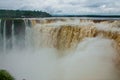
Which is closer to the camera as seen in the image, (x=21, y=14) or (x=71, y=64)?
(x=71, y=64)

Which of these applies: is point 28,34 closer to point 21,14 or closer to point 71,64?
point 21,14

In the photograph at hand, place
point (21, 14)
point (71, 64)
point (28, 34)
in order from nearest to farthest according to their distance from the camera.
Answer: point (71, 64)
point (28, 34)
point (21, 14)

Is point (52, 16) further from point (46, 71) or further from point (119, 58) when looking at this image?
point (119, 58)

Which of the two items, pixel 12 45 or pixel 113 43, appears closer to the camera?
pixel 113 43

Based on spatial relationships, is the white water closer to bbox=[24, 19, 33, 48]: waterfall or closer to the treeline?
bbox=[24, 19, 33, 48]: waterfall

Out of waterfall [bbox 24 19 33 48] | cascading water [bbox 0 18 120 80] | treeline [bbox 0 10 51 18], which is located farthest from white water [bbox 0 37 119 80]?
treeline [bbox 0 10 51 18]

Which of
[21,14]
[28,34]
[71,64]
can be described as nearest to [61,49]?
[71,64]

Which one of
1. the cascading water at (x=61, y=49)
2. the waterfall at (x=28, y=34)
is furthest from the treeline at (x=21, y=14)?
the waterfall at (x=28, y=34)

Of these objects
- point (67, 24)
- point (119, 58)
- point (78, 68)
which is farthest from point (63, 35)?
point (119, 58)
